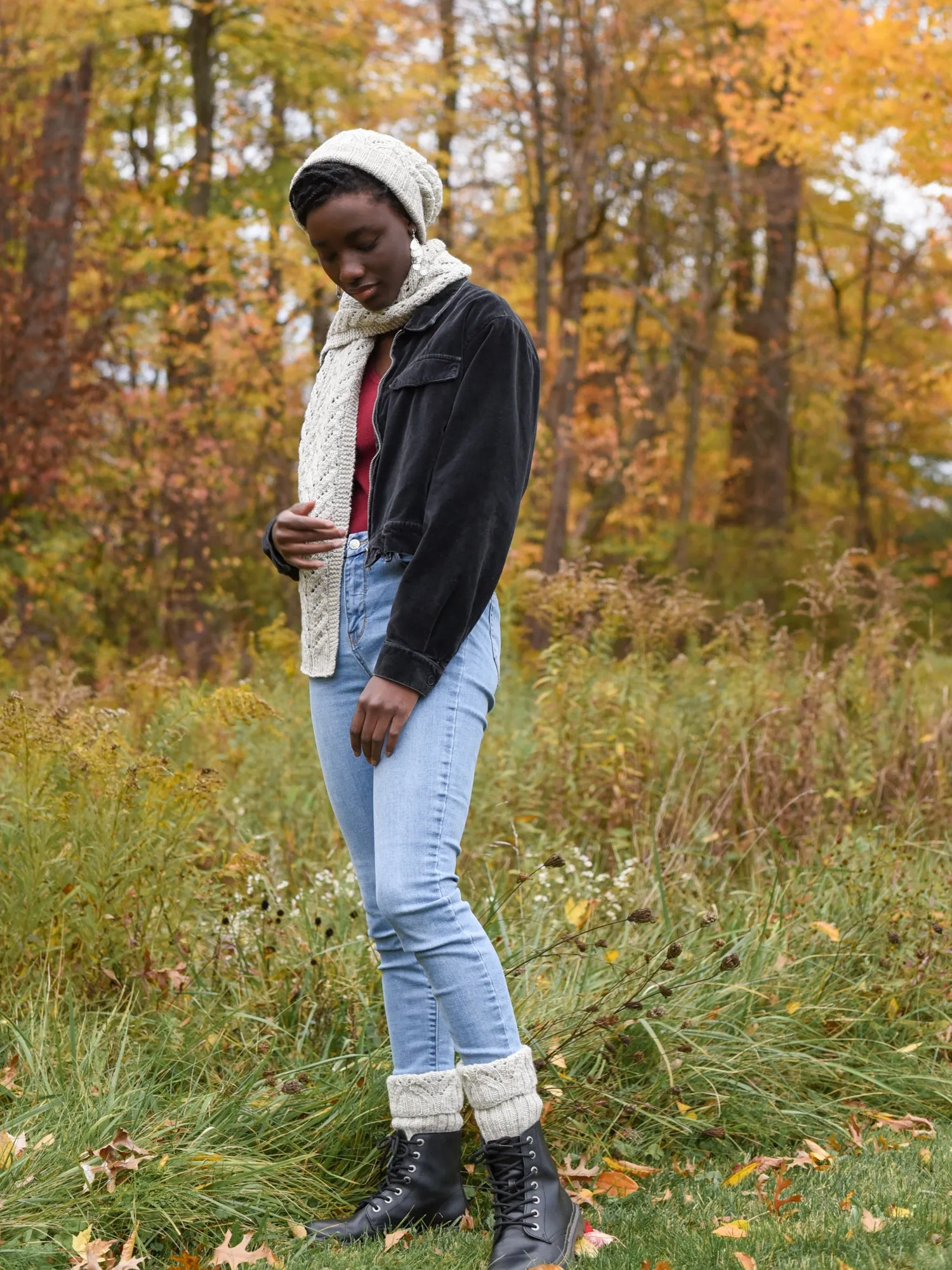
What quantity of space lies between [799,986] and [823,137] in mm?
10467

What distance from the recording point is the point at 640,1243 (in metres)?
2.76

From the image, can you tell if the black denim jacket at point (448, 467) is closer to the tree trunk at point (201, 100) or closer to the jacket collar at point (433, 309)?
the jacket collar at point (433, 309)

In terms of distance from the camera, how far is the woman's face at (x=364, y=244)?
2646 mm

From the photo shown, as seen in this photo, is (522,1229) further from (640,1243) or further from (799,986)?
(799,986)

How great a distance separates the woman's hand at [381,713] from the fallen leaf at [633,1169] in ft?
4.30

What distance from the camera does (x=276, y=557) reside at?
2896 mm

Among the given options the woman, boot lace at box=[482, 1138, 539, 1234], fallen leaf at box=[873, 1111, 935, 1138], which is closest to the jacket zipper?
the woman

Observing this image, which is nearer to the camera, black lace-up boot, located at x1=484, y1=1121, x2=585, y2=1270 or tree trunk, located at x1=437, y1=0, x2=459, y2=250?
black lace-up boot, located at x1=484, y1=1121, x2=585, y2=1270

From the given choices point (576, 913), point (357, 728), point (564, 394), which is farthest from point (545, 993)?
point (564, 394)

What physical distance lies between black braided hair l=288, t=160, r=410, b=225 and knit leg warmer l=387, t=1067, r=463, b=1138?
1901 millimetres

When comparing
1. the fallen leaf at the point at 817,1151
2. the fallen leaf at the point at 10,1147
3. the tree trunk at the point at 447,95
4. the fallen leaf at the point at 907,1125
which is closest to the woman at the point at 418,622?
the fallen leaf at the point at 10,1147

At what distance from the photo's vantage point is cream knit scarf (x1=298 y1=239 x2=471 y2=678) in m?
2.77

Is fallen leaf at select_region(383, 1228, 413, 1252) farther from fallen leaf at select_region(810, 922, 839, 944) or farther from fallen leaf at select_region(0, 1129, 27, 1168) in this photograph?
fallen leaf at select_region(810, 922, 839, 944)

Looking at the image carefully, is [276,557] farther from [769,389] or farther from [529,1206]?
[769,389]
